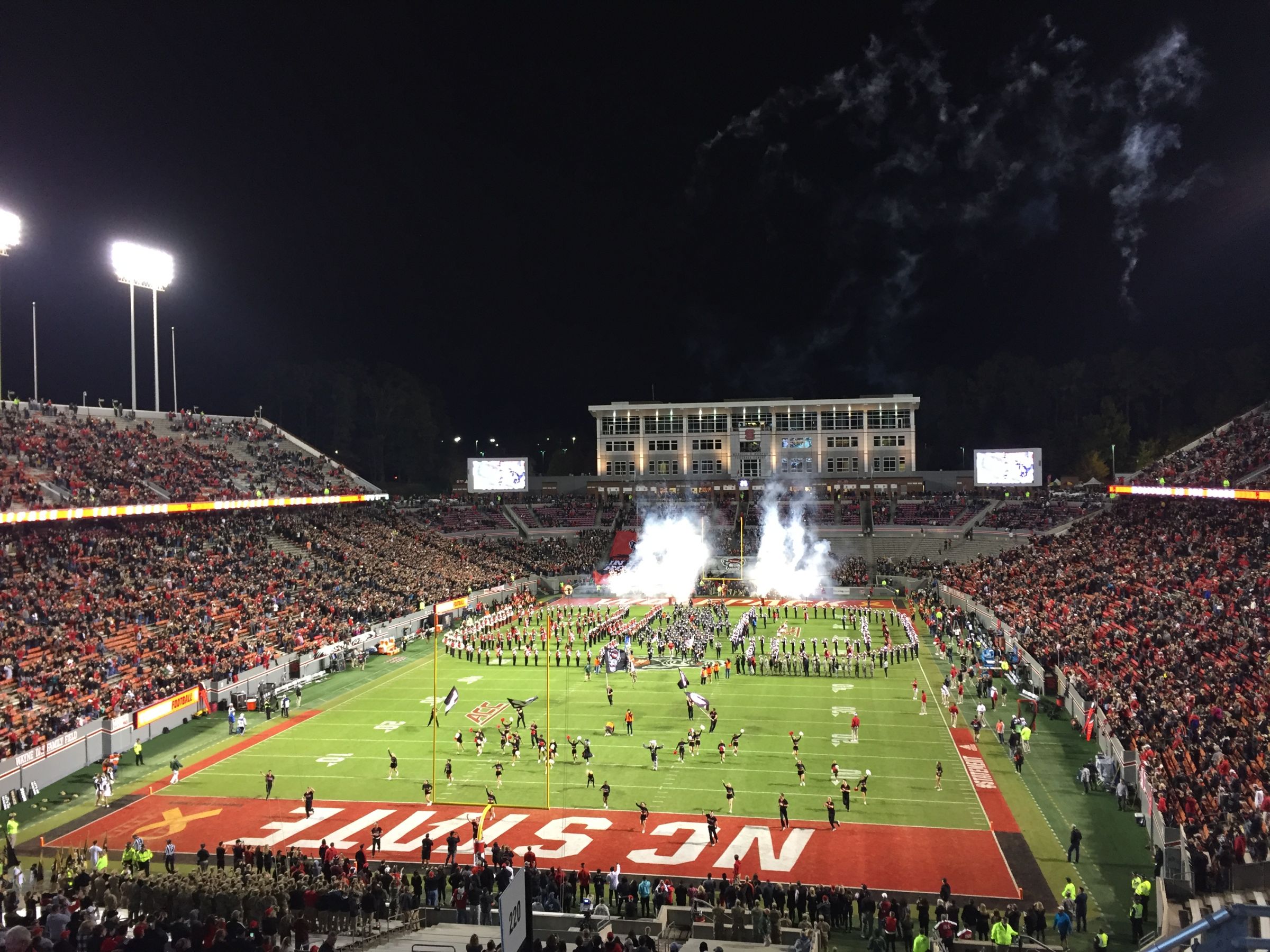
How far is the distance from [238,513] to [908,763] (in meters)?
39.3

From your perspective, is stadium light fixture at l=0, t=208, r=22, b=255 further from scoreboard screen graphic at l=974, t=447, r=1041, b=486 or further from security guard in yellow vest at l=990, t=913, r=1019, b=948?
scoreboard screen graphic at l=974, t=447, r=1041, b=486

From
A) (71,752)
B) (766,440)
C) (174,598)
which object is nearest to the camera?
(71,752)

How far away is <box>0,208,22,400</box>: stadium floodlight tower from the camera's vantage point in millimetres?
42125

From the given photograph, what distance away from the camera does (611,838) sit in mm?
19797

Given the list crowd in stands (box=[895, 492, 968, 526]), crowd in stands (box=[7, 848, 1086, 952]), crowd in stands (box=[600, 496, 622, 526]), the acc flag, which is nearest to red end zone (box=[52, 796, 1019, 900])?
crowd in stands (box=[7, 848, 1086, 952])

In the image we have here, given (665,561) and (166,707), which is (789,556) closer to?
(665,561)

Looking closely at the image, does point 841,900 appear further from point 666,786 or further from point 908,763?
point 908,763

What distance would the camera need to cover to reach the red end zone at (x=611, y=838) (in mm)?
17906

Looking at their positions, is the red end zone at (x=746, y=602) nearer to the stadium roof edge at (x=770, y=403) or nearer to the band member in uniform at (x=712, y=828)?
the stadium roof edge at (x=770, y=403)

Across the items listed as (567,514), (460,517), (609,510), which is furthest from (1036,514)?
(460,517)

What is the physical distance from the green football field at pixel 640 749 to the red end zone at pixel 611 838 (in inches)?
28.6

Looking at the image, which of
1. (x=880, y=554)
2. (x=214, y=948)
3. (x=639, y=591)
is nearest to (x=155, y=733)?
(x=214, y=948)

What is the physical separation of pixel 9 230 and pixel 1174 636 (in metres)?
50.7

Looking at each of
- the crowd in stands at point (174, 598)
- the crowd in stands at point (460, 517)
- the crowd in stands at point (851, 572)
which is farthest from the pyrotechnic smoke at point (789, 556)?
the crowd in stands at point (460, 517)
